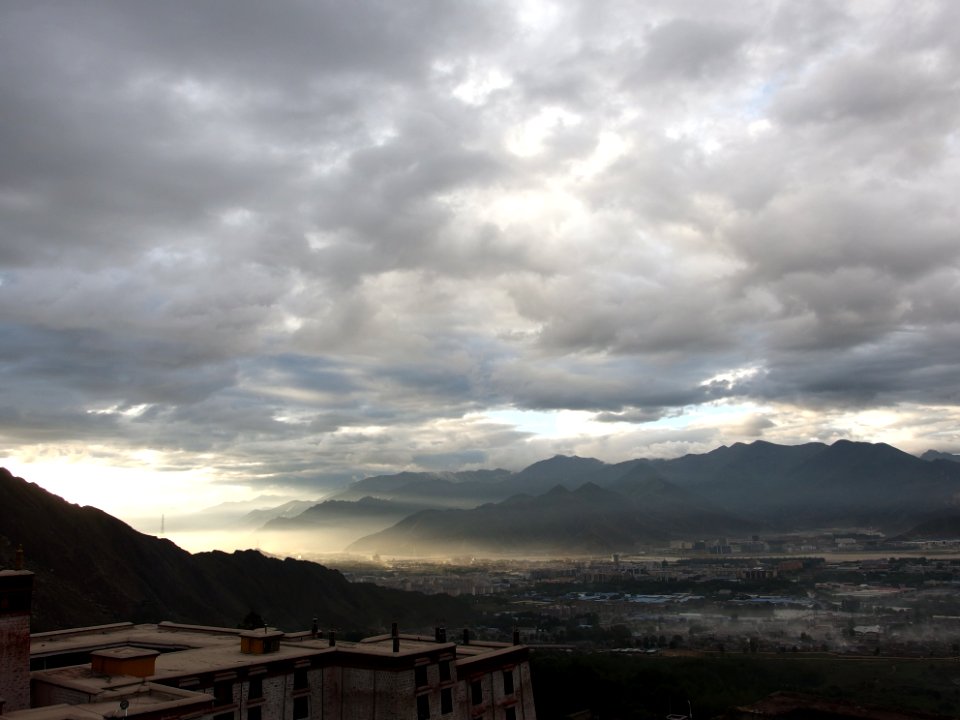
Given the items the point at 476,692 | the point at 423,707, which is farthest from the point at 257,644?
the point at 476,692

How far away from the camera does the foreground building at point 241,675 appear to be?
29.8 meters

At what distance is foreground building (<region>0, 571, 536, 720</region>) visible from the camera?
97.6 ft

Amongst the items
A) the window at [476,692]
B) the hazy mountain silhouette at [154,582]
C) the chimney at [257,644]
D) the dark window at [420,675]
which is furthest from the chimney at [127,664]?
the hazy mountain silhouette at [154,582]

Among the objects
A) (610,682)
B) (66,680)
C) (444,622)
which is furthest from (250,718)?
(444,622)

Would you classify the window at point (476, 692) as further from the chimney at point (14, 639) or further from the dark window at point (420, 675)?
the chimney at point (14, 639)

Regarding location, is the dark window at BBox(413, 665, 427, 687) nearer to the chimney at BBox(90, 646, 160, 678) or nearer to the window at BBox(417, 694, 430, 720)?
the window at BBox(417, 694, 430, 720)

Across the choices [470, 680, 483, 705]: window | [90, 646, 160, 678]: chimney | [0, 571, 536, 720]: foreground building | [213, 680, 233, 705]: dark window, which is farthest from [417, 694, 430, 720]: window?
[90, 646, 160, 678]: chimney

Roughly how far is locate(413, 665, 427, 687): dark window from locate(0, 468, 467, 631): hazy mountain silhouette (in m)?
72.0

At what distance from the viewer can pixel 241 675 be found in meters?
33.9

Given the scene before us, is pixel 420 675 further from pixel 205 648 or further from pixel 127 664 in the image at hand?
pixel 127 664

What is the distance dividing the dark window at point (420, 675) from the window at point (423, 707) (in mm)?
594

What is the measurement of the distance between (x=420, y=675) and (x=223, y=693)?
941 centimetres

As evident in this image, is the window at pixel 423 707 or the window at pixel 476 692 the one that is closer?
the window at pixel 423 707

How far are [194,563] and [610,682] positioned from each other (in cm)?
10620
